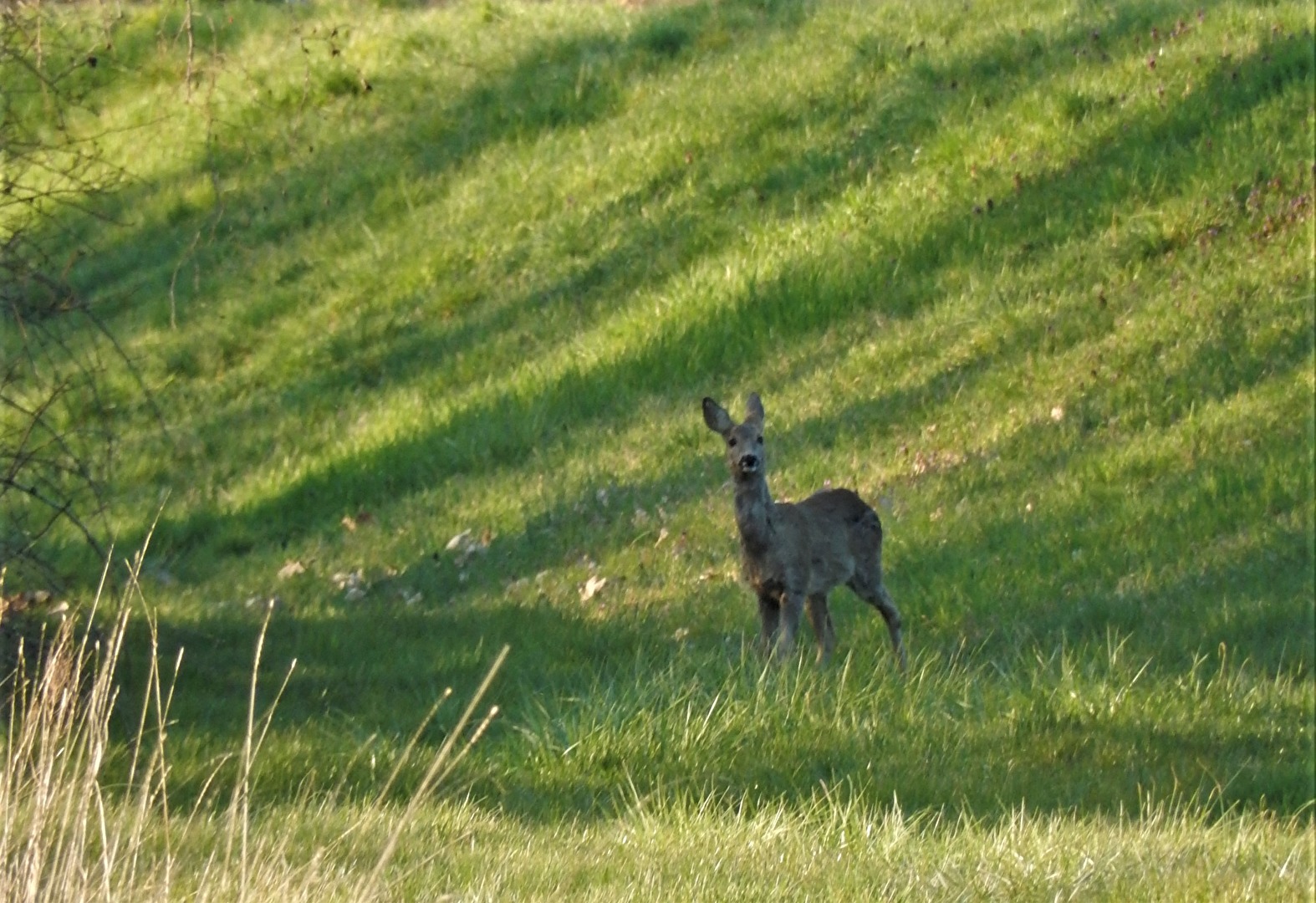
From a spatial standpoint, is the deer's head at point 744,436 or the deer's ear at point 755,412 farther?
the deer's ear at point 755,412

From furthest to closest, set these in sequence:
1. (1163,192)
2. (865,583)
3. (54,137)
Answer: (54,137) < (1163,192) < (865,583)

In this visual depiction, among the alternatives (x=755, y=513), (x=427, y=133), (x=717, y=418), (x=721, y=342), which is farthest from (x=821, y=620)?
(x=427, y=133)

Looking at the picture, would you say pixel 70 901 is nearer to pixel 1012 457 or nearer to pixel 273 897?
pixel 273 897

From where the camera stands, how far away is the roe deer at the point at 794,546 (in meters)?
8.79

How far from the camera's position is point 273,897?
4.72 metres

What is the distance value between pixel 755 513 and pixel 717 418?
0.48 meters

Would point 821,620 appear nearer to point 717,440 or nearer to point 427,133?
point 717,440

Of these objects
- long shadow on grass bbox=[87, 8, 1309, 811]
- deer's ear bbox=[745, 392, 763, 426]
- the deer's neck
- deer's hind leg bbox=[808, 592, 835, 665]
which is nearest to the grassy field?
long shadow on grass bbox=[87, 8, 1309, 811]

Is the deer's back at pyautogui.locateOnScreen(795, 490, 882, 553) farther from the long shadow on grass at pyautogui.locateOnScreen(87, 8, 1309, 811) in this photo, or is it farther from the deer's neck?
the long shadow on grass at pyautogui.locateOnScreen(87, 8, 1309, 811)

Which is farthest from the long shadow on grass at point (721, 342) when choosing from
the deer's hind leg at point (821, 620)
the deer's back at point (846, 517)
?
the deer's hind leg at point (821, 620)

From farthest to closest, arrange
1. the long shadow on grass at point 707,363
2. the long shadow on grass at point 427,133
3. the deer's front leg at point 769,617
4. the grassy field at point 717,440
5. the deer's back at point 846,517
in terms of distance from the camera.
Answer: the long shadow on grass at point 427,133
the long shadow on grass at point 707,363
the deer's back at point 846,517
the deer's front leg at point 769,617
the grassy field at point 717,440

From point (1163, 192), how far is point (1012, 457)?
3.19 m

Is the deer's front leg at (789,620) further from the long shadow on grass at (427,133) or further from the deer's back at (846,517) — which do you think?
the long shadow on grass at (427,133)

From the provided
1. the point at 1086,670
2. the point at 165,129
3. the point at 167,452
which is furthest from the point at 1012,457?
the point at 165,129
